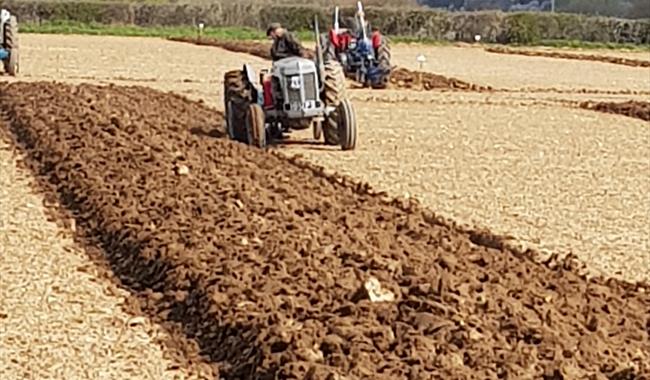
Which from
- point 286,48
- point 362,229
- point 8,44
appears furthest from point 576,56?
point 362,229

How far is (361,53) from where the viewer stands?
30391 mm

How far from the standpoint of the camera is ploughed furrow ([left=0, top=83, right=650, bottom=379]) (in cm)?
705

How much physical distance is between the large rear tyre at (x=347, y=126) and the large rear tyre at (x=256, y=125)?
920mm

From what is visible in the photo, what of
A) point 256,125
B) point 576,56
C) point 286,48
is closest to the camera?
point 256,125

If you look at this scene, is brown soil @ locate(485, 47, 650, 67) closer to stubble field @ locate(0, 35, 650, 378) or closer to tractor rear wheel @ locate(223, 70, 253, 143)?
stubble field @ locate(0, 35, 650, 378)

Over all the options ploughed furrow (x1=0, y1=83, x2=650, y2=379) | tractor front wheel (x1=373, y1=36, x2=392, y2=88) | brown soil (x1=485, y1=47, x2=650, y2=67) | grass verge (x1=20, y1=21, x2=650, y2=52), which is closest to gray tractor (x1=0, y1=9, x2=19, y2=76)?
tractor front wheel (x1=373, y1=36, x2=392, y2=88)

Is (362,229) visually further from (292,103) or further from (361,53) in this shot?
(361,53)

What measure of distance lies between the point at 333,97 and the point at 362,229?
6.57 meters

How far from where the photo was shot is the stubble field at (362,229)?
7309mm

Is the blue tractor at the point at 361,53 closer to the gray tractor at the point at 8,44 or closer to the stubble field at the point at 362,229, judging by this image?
the gray tractor at the point at 8,44

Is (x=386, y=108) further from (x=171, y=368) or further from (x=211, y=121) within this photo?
(x=171, y=368)

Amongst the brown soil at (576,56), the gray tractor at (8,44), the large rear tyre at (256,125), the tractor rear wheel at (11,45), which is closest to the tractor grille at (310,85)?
the large rear tyre at (256,125)

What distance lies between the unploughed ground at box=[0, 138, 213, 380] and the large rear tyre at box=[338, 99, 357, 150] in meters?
6.26

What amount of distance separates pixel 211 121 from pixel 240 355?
12.5 metres
